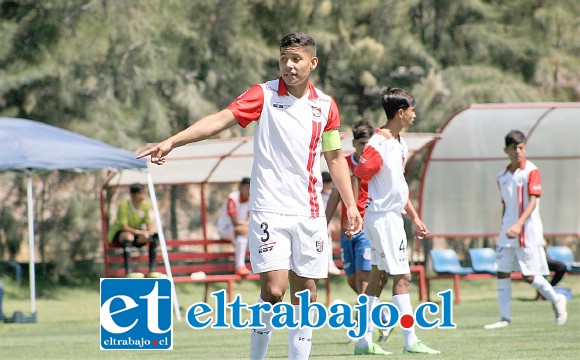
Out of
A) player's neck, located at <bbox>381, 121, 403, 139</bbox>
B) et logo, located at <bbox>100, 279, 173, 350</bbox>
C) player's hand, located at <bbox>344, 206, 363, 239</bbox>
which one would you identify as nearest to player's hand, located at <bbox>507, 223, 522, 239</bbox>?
player's neck, located at <bbox>381, 121, 403, 139</bbox>

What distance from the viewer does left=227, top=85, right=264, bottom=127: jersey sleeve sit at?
24.4 feet

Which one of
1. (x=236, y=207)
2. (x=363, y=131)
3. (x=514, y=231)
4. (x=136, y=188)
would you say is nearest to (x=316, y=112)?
(x=363, y=131)

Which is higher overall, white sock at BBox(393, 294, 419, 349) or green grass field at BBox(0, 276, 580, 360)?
white sock at BBox(393, 294, 419, 349)

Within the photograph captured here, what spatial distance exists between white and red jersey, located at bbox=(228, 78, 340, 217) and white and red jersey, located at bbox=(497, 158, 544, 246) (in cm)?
639

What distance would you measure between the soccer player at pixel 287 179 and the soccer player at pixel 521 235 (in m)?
6.25

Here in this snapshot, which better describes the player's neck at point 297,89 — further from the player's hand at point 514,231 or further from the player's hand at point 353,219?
the player's hand at point 514,231

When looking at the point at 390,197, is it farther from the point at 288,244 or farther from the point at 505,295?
the point at 505,295

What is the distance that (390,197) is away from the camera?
34.8ft

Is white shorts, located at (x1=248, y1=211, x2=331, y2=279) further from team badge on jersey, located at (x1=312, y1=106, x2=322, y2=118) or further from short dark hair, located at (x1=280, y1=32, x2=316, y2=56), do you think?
short dark hair, located at (x1=280, y1=32, x2=316, y2=56)

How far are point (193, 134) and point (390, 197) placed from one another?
387 centimetres

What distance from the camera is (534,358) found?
979 cm

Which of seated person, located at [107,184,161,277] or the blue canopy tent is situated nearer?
the blue canopy tent

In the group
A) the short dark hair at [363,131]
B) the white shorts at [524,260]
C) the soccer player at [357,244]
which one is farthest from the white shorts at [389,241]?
the white shorts at [524,260]

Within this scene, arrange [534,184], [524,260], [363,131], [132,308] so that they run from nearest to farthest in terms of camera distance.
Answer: [132,308] < [363,131] < [534,184] < [524,260]
